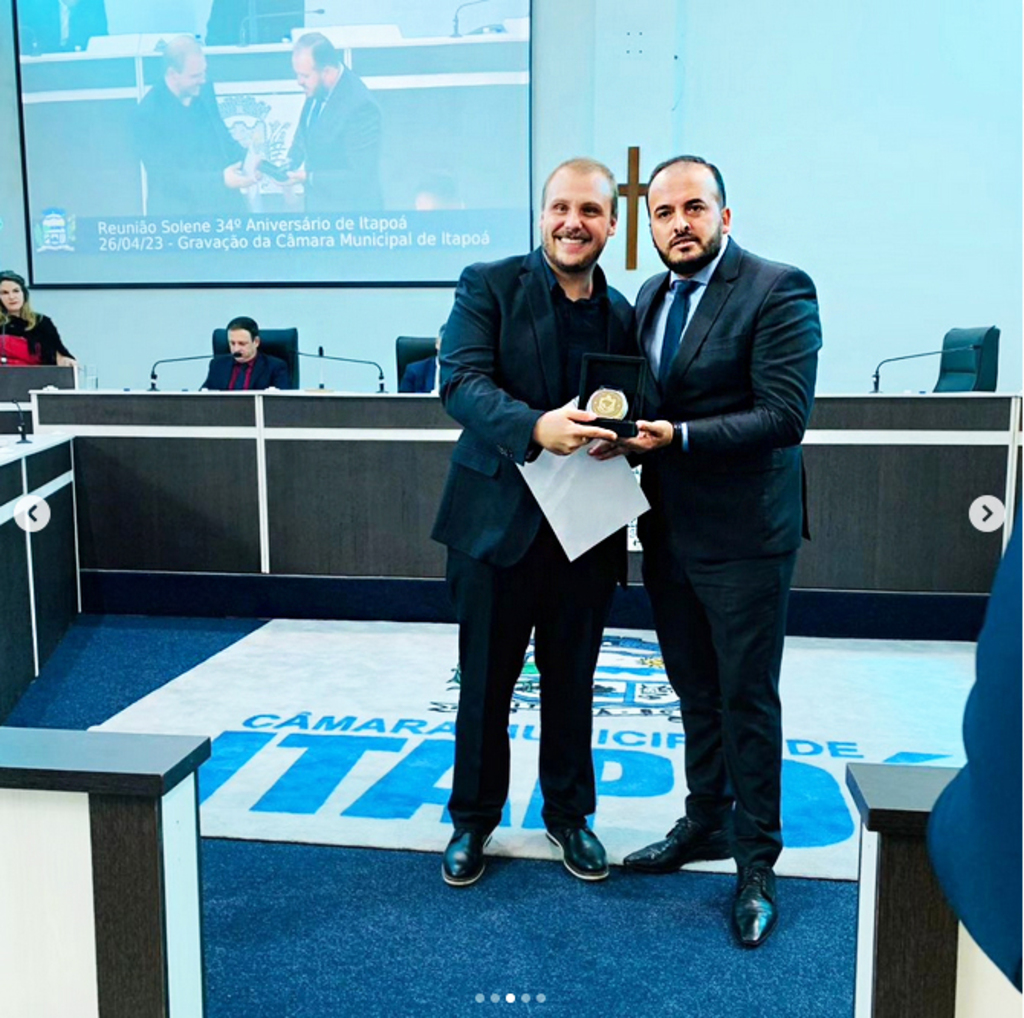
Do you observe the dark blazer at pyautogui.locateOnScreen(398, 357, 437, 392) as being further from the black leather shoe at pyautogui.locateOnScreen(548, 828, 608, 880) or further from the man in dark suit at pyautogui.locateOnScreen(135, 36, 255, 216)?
the black leather shoe at pyautogui.locateOnScreen(548, 828, 608, 880)

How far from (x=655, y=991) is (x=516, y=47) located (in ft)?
20.8

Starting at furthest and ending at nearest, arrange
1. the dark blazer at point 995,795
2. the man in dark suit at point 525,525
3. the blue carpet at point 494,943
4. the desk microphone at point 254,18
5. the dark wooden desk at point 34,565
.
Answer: the desk microphone at point 254,18 < the dark wooden desk at point 34,565 < the man in dark suit at point 525,525 < the blue carpet at point 494,943 < the dark blazer at point 995,795

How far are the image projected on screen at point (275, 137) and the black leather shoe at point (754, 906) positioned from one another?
18.4 feet

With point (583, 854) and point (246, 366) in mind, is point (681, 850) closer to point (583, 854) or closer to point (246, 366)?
point (583, 854)

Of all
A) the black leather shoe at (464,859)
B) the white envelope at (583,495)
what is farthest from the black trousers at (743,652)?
the black leather shoe at (464,859)

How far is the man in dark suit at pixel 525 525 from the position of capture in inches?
85.9

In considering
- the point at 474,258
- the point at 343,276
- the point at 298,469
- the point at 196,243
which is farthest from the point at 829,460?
the point at 196,243

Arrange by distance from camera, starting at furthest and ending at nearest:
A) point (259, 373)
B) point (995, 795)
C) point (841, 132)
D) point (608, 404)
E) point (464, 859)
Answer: point (841, 132)
point (259, 373)
point (464, 859)
point (608, 404)
point (995, 795)

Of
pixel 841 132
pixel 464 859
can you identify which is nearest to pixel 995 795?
pixel 464 859

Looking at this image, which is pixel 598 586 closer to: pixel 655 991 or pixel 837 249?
pixel 655 991

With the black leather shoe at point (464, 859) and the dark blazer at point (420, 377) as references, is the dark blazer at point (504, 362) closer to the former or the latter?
the black leather shoe at point (464, 859)

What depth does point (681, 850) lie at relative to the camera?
244cm

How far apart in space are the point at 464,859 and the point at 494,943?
271 mm

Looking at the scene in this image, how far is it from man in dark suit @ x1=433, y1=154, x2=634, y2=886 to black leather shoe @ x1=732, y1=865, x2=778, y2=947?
1.08 feet
